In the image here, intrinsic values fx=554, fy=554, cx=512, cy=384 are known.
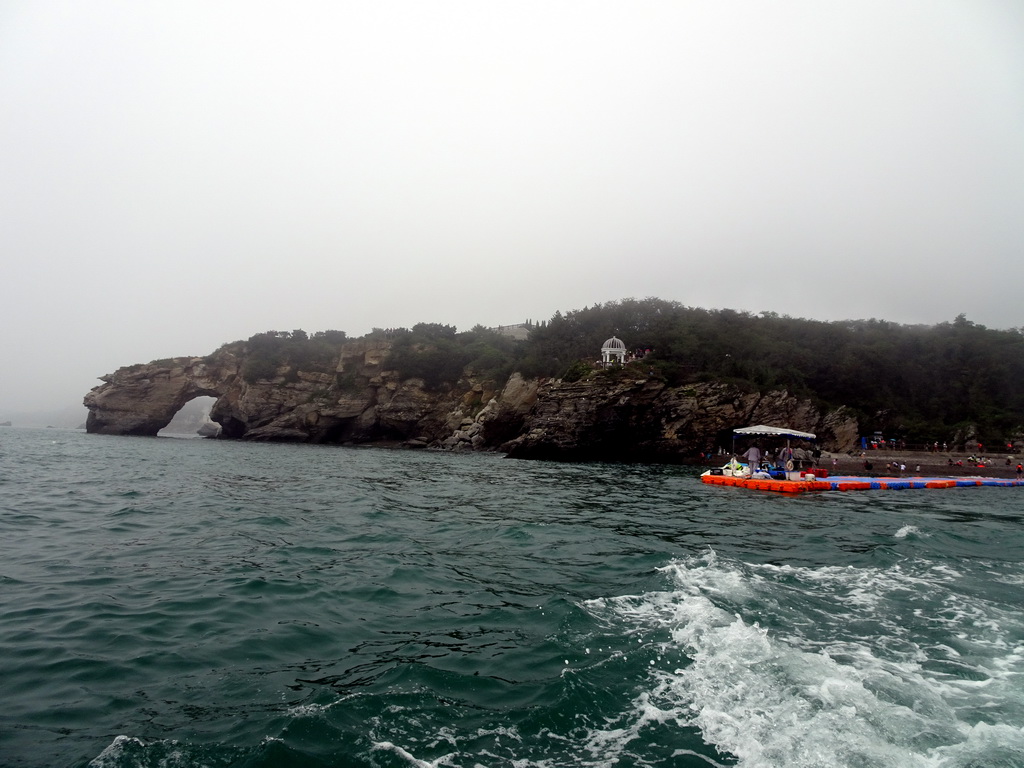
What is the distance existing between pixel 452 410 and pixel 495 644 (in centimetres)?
5433

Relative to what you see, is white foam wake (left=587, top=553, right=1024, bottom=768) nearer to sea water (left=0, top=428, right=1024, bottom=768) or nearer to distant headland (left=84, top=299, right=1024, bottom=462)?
sea water (left=0, top=428, right=1024, bottom=768)

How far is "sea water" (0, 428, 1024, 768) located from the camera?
13.2ft

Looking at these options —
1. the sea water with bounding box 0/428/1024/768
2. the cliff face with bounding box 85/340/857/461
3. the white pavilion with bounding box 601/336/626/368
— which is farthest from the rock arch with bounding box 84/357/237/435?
the sea water with bounding box 0/428/1024/768

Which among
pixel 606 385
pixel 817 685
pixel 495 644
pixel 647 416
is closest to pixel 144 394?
pixel 606 385

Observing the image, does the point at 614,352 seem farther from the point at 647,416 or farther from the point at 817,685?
the point at 817,685

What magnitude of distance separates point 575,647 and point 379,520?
807 cm

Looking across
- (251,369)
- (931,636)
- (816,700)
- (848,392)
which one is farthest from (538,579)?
(251,369)

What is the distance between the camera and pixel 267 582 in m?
7.72

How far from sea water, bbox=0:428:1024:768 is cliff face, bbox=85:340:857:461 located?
1195 inches

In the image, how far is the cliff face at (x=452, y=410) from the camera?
43000 millimetres

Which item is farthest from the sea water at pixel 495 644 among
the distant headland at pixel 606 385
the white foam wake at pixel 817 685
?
the distant headland at pixel 606 385

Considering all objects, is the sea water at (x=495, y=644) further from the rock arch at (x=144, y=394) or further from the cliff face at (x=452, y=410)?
the rock arch at (x=144, y=394)

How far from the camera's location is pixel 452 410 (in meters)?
59.8

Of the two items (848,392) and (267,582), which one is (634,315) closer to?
(848,392)
